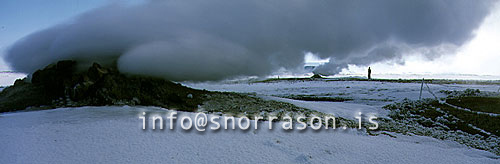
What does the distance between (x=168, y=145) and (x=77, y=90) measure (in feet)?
10.0

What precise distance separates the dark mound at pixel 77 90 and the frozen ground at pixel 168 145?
657mm

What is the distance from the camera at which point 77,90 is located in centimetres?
496

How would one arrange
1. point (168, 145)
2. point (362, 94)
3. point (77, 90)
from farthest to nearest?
point (362, 94) → point (77, 90) → point (168, 145)

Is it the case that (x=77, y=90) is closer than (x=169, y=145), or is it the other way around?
(x=169, y=145)

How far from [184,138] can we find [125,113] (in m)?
1.62

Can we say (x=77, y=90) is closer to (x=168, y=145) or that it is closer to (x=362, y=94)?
(x=168, y=145)

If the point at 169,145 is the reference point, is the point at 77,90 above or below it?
above

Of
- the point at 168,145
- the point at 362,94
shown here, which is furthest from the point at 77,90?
the point at 362,94

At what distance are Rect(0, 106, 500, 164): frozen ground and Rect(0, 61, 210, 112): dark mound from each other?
657mm

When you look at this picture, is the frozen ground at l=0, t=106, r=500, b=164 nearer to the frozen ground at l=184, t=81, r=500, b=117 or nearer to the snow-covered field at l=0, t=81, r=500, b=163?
the snow-covered field at l=0, t=81, r=500, b=163

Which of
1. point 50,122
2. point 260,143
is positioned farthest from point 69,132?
point 260,143

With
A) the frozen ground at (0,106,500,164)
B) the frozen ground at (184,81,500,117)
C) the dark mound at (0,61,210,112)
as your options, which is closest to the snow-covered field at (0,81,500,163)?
the frozen ground at (0,106,500,164)

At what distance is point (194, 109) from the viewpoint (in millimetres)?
5996

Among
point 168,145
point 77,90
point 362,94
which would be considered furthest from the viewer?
point 362,94
